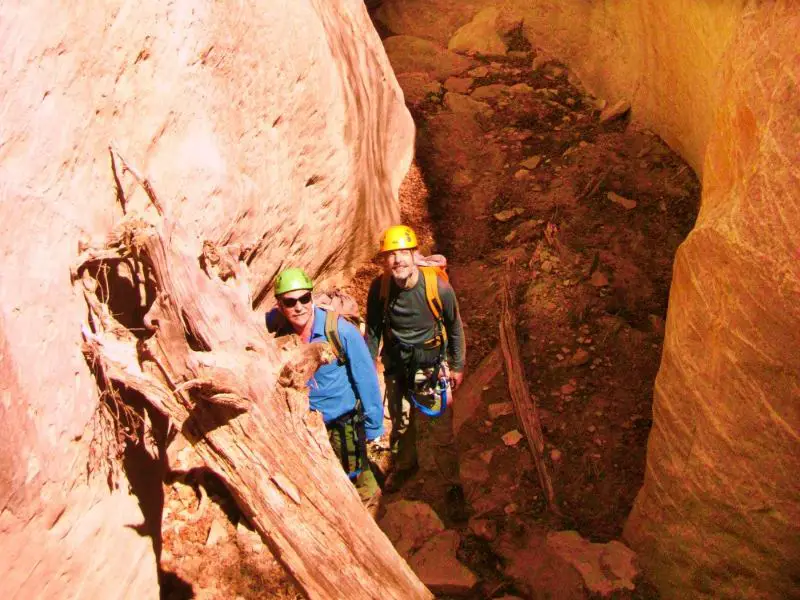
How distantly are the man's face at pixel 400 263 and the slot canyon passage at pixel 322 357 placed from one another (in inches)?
38.0

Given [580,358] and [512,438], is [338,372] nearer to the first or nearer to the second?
[512,438]

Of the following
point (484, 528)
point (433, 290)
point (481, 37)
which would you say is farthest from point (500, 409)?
point (481, 37)

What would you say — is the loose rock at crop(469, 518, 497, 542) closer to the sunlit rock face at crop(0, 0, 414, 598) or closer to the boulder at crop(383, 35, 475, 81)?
the sunlit rock face at crop(0, 0, 414, 598)

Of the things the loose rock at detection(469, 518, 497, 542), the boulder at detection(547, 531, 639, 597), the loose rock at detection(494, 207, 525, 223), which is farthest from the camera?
the loose rock at detection(494, 207, 525, 223)

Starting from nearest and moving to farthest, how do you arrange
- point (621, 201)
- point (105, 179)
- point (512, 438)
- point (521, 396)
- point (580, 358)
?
1. point (105, 179)
2. point (512, 438)
3. point (521, 396)
4. point (580, 358)
5. point (621, 201)

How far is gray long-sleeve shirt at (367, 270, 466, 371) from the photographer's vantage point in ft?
15.5

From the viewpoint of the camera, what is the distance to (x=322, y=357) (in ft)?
12.3

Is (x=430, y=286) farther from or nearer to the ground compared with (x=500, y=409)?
farther from the ground

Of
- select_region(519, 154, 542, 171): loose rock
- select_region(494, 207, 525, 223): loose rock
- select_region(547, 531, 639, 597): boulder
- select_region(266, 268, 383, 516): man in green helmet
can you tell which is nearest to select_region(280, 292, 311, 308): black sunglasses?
select_region(266, 268, 383, 516): man in green helmet

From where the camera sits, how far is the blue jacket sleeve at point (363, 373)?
4.24m

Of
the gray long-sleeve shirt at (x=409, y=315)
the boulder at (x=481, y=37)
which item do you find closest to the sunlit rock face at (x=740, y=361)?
the gray long-sleeve shirt at (x=409, y=315)

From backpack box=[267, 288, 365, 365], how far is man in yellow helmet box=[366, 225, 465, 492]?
179 mm

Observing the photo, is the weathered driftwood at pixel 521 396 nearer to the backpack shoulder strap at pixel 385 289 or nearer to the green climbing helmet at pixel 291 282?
the backpack shoulder strap at pixel 385 289

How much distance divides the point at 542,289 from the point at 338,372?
10.0 feet
